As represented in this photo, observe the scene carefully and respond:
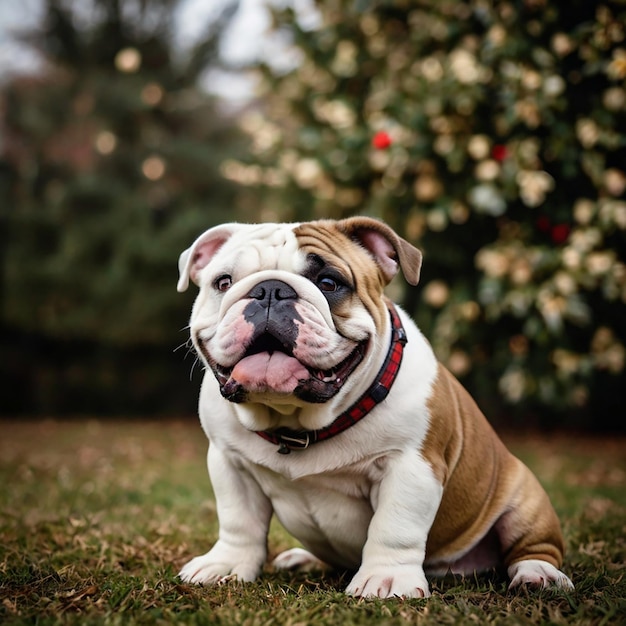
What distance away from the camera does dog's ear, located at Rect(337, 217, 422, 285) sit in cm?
288

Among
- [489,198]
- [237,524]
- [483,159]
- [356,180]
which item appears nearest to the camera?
[237,524]

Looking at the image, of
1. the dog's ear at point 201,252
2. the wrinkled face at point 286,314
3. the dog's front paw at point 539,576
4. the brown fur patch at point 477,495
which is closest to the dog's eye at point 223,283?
the wrinkled face at point 286,314

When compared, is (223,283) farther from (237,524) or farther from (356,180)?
(356,180)

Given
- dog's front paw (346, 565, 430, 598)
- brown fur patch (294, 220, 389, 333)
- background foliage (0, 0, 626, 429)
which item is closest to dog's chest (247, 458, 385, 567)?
dog's front paw (346, 565, 430, 598)

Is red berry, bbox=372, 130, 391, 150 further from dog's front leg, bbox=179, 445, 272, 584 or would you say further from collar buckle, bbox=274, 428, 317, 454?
collar buckle, bbox=274, 428, 317, 454

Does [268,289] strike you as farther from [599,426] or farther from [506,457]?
[599,426]

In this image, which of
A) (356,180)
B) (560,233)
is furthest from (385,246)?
(356,180)

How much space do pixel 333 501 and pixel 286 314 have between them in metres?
0.77

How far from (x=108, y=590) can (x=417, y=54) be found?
19.7 feet

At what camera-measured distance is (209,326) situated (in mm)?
2699

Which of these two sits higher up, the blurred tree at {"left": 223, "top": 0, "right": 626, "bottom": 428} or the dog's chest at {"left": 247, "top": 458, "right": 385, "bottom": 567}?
the blurred tree at {"left": 223, "top": 0, "right": 626, "bottom": 428}

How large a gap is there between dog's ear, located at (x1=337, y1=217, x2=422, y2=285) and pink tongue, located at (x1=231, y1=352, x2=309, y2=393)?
2.13 ft

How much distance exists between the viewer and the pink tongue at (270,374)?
2447mm

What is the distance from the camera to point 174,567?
3.03m
